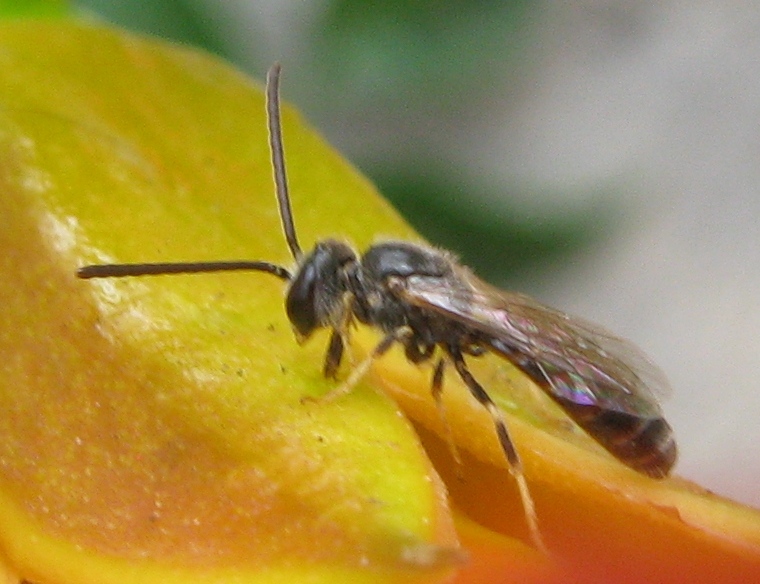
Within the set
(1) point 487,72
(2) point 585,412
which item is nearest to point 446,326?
(2) point 585,412

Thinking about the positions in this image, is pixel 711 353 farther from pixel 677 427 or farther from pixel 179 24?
pixel 179 24

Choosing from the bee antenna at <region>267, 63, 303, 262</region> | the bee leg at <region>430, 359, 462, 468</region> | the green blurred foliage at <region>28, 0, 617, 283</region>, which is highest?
the bee antenna at <region>267, 63, 303, 262</region>

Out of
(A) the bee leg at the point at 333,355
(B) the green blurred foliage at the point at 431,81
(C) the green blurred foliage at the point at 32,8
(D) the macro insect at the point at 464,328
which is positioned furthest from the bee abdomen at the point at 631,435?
(B) the green blurred foliage at the point at 431,81

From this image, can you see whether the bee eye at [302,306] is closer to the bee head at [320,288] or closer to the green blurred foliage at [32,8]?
the bee head at [320,288]

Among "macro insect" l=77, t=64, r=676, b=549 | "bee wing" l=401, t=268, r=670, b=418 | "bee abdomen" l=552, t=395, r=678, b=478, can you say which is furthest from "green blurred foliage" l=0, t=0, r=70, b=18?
"bee abdomen" l=552, t=395, r=678, b=478

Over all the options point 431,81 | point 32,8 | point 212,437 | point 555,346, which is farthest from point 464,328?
point 431,81

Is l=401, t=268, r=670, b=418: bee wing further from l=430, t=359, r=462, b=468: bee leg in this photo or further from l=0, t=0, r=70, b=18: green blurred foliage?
l=0, t=0, r=70, b=18: green blurred foliage

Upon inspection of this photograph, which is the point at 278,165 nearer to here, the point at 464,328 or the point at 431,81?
the point at 464,328
